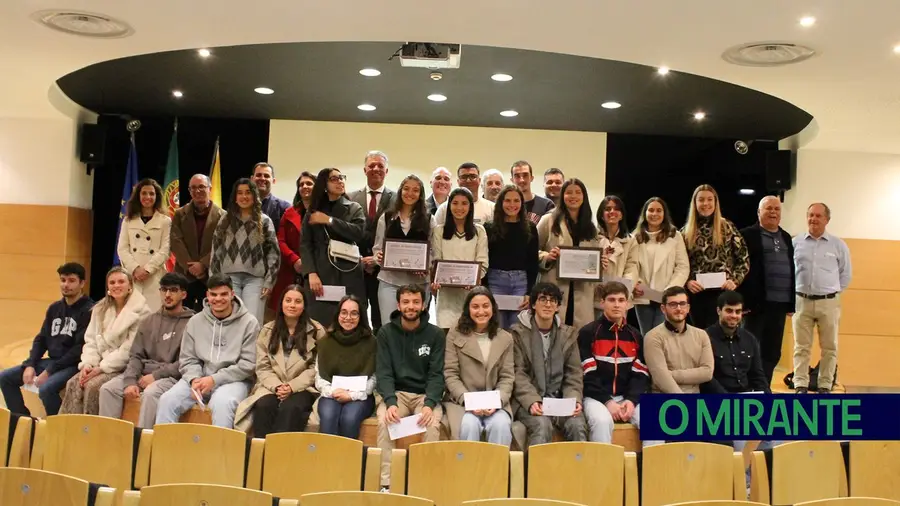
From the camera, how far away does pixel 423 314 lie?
15.9 ft

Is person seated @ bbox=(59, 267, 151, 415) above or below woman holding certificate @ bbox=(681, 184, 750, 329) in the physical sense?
below

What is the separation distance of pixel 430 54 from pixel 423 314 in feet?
6.43

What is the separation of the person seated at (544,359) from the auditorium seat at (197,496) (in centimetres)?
226

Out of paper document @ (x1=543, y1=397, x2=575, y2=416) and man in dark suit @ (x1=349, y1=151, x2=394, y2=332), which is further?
man in dark suit @ (x1=349, y1=151, x2=394, y2=332)

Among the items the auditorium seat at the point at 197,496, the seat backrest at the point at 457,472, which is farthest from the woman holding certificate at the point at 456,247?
the auditorium seat at the point at 197,496

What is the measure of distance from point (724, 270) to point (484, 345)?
194cm

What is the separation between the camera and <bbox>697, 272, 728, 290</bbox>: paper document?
551 cm

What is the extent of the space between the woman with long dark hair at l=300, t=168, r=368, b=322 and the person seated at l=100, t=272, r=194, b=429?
828mm

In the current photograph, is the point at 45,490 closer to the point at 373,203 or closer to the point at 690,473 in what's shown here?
the point at 690,473

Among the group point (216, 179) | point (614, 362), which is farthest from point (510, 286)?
point (216, 179)

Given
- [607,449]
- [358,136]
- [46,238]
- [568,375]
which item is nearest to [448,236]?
[568,375]

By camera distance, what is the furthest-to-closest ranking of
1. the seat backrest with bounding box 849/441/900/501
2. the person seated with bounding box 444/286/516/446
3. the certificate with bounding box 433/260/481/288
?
the certificate with bounding box 433/260/481/288 < the person seated with bounding box 444/286/516/446 < the seat backrest with bounding box 849/441/900/501

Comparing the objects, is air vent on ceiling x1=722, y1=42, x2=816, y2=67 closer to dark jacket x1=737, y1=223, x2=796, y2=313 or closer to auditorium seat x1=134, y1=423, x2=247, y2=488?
dark jacket x1=737, y1=223, x2=796, y2=313

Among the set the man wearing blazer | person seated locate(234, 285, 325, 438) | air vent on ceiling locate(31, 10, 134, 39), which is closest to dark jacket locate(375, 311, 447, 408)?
person seated locate(234, 285, 325, 438)
